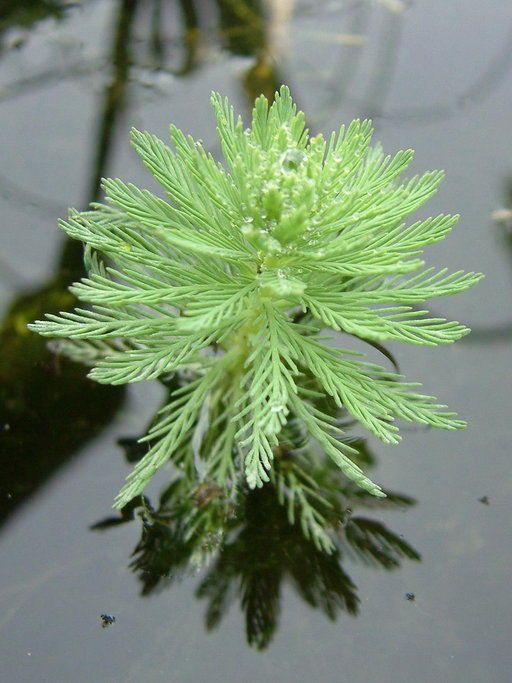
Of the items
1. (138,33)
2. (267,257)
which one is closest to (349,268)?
(267,257)

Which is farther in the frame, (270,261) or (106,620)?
(106,620)

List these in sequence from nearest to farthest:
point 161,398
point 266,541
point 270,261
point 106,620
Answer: point 270,261
point 106,620
point 266,541
point 161,398

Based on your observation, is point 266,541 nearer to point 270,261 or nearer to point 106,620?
point 106,620

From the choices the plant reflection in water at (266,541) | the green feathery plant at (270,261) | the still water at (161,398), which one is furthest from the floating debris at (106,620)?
the green feathery plant at (270,261)

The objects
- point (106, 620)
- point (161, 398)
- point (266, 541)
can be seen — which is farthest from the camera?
point (161, 398)

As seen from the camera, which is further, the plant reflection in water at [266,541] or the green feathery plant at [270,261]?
the plant reflection in water at [266,541]

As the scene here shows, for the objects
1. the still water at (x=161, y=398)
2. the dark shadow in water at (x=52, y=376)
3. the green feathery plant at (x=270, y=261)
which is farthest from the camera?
the dark shadow in water at (x=52, y=376)

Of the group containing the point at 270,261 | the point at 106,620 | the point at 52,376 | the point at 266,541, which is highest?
the point at 270,261

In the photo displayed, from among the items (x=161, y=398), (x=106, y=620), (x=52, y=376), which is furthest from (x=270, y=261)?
(x=106, y=620)

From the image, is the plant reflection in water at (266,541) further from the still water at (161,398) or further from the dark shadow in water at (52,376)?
the dark shadow in water at (52,376)
